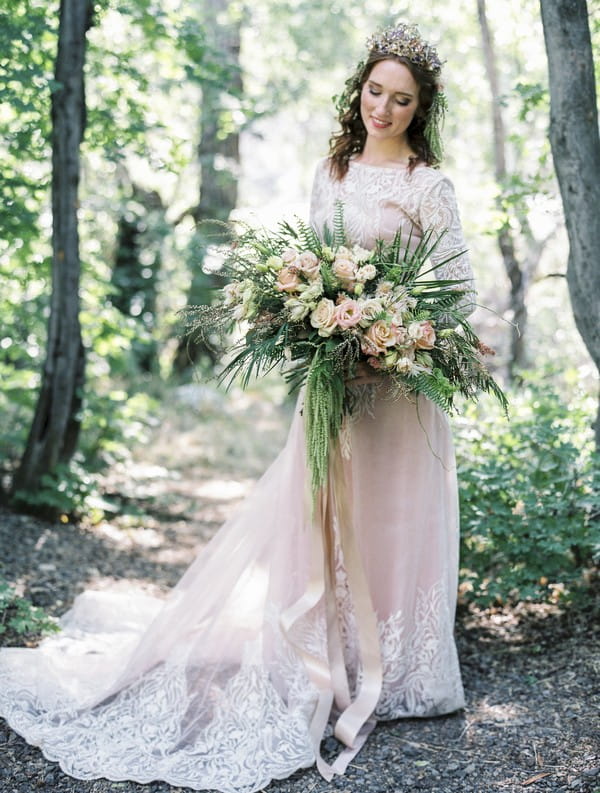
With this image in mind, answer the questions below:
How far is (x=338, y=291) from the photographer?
2811 mm

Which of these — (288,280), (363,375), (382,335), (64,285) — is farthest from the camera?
(64,285)

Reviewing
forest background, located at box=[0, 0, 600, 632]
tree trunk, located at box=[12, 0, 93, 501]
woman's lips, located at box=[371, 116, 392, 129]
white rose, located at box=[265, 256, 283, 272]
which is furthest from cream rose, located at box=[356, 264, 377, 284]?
tree trunk, located at box=[12, 0, 93, 501]

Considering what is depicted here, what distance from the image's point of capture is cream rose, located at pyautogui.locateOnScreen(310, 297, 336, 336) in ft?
8.86

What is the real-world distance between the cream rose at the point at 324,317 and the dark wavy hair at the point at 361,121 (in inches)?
32.4

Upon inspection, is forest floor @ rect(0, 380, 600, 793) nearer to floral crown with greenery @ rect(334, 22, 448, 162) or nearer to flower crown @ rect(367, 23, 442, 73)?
floral crown with greenery @ rect(334, 22, 448, 162)

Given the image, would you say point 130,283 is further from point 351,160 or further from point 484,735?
point 484,735

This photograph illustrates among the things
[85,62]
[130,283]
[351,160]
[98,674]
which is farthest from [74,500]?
[130,283]

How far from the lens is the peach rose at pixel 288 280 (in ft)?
9.11

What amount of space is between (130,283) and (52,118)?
4.85 m

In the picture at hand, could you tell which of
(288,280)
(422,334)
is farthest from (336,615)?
(288,280)

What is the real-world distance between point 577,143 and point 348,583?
2.11m

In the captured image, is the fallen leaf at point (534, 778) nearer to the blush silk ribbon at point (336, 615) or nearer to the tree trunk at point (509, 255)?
the blush silk ribbon at point (336, 615)

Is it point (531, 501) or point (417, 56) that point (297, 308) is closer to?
point (417, 56)

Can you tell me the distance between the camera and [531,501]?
3.76m
